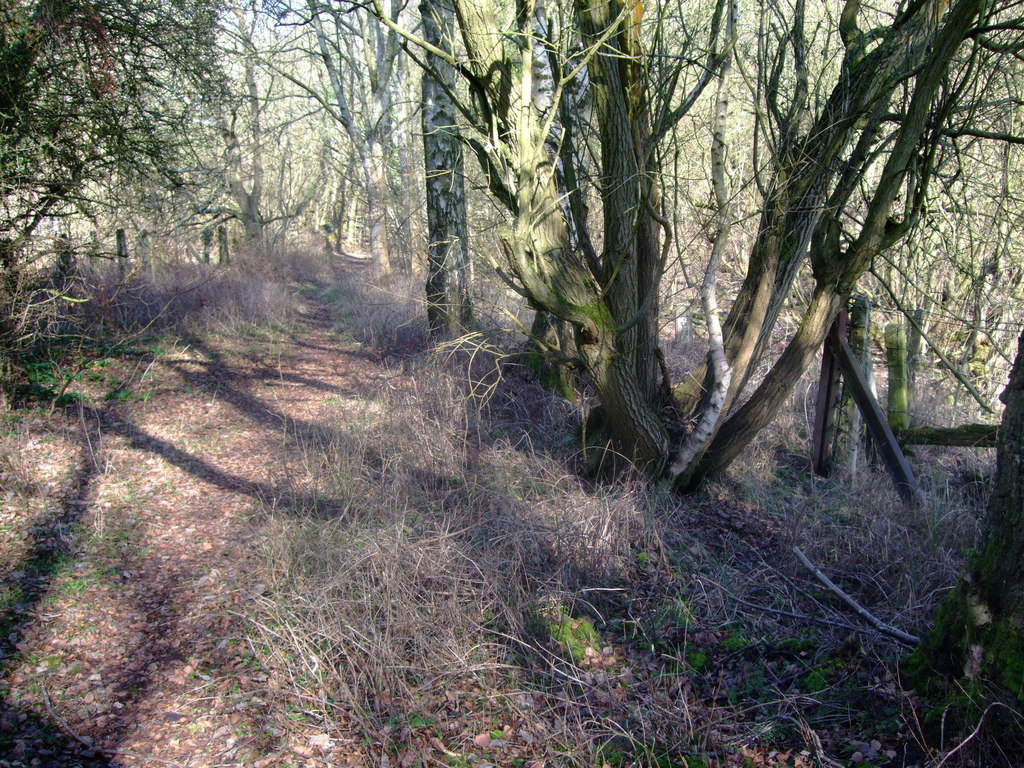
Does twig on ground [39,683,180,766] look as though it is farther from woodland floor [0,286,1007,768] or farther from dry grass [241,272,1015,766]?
dry grass [241,272,1015,766]

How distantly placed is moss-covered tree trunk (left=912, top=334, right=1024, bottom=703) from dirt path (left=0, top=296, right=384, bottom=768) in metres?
2.72

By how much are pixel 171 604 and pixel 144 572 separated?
473mm

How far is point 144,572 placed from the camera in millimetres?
4367

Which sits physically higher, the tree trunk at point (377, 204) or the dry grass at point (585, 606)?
the tree trunk at point (377, 204)

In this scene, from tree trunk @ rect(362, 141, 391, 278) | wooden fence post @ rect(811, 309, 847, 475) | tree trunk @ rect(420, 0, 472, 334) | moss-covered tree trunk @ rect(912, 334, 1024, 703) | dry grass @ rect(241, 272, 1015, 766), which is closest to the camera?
moss-covered tree trunk @ rect(912, 334, 1024, 703)

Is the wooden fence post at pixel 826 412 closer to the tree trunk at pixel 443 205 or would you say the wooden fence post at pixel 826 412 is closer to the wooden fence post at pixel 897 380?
the wooden fence post at pixel 897 380

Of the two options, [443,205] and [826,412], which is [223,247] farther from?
[826,412]

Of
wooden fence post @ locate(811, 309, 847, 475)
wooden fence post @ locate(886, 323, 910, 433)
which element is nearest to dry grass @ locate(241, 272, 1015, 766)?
wooden fence post @ locate(811, 309, 847, 475)

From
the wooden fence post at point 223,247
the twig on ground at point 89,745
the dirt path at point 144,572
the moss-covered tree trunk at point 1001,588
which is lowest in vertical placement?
the twig on ground at point 89,745

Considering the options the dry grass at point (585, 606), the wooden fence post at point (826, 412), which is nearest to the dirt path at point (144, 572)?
the dry grass at point (585, 606)

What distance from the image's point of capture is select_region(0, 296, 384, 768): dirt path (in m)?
3.07

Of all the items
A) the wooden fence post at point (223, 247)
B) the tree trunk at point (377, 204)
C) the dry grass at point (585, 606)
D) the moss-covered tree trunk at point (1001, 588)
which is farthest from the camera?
the wooden fence post at point (223, 247)

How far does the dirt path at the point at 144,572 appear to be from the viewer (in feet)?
10.1

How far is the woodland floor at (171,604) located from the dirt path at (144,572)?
0.01 meters
